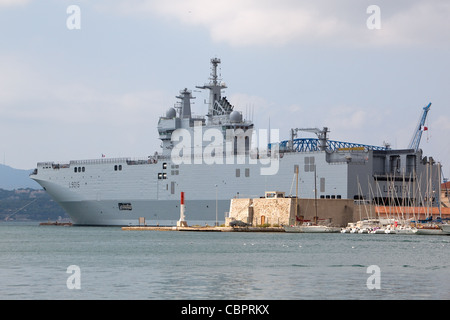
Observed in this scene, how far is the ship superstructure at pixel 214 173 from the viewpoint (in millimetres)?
110312

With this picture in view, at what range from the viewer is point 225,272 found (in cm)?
4691

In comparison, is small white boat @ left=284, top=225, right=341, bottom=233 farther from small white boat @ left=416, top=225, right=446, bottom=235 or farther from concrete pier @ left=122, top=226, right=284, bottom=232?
small white boat @ left=416, top=225, right=446, bottom=235

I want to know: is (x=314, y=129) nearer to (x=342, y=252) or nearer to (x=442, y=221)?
(x=442, y=221)

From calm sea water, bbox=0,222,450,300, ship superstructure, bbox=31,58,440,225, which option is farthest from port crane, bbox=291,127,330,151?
calm sea water, bbox=0,222,450,300

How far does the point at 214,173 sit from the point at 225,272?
7005 centimetres

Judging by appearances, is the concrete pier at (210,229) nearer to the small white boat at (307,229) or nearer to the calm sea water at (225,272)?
the small white boat at (307,229)

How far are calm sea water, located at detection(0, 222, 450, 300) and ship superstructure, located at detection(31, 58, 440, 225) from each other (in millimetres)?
37119

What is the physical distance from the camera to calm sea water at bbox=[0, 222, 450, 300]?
3725 centimetres

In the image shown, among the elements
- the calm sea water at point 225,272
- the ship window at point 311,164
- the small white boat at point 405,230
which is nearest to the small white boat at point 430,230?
the small white boat at point 405,230

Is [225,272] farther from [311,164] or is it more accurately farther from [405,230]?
[311,164]

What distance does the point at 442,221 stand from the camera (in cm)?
10938

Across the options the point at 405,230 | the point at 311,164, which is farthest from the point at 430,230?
the point at 311,164

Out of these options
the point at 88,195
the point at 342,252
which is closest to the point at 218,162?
the point at 88,195
